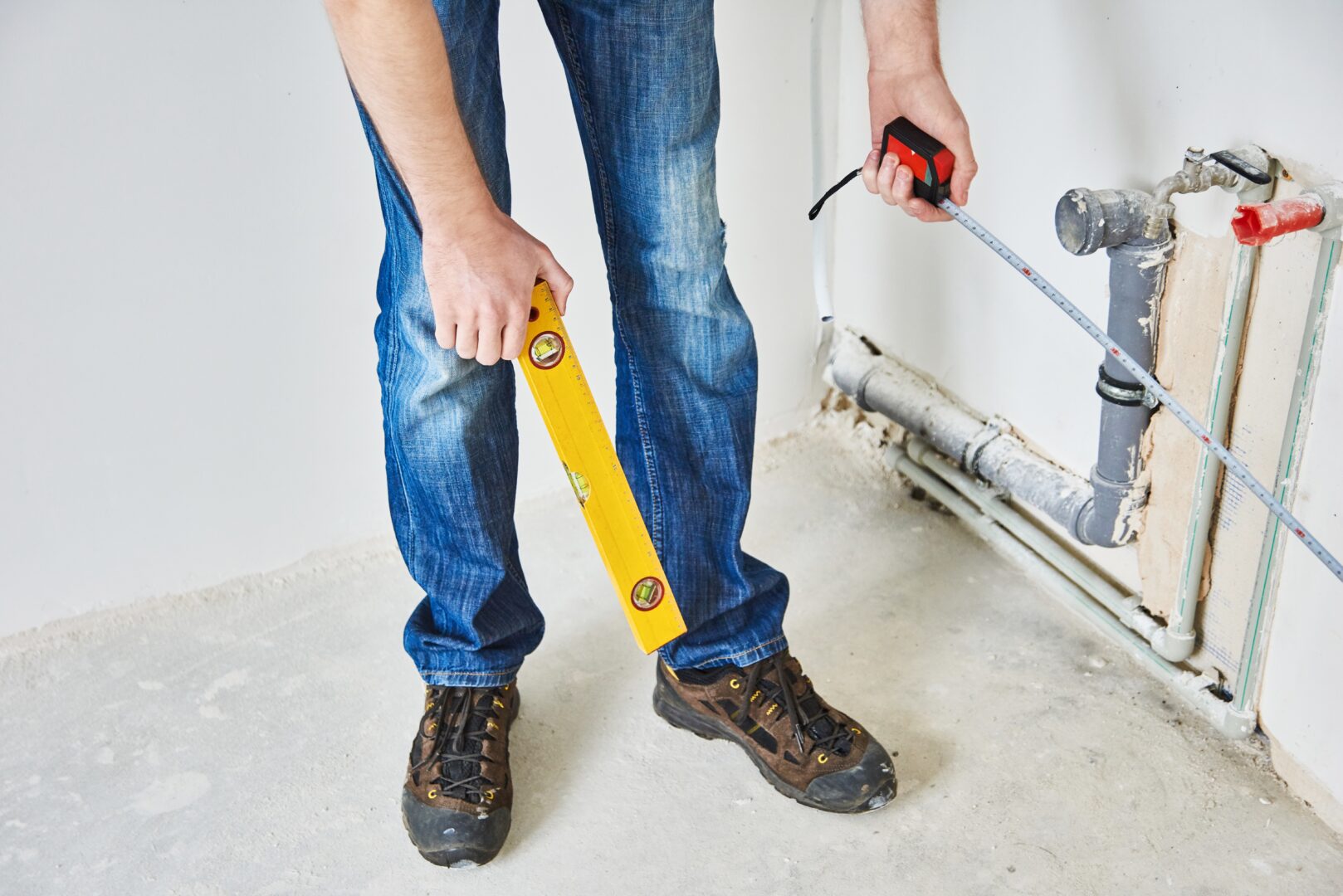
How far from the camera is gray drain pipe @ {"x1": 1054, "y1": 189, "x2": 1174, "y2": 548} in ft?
3.69

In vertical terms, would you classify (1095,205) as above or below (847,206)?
above

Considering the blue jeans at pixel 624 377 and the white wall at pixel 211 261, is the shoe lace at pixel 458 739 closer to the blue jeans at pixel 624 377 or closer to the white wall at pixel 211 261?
the blue jeans at pixel 624 377

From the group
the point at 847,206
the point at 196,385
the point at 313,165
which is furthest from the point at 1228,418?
the point at 196,385

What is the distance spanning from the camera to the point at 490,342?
0.96 m

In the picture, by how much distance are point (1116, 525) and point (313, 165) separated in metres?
1.04

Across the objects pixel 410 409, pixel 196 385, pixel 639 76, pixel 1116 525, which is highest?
pixel 639 76

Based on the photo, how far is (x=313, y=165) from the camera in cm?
146

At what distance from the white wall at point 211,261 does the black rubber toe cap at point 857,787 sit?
705 millimetres

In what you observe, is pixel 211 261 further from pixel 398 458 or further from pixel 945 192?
pixel 945 192

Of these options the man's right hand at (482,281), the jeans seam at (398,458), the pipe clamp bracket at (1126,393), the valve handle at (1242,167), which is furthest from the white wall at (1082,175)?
the jeans seam at (398,458)

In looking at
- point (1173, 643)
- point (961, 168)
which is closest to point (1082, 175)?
point (961, 168)

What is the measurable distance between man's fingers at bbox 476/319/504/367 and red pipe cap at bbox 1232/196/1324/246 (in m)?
0.62

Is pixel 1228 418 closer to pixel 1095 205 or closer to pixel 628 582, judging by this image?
pixel 1095 205

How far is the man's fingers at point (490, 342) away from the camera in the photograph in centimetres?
96
